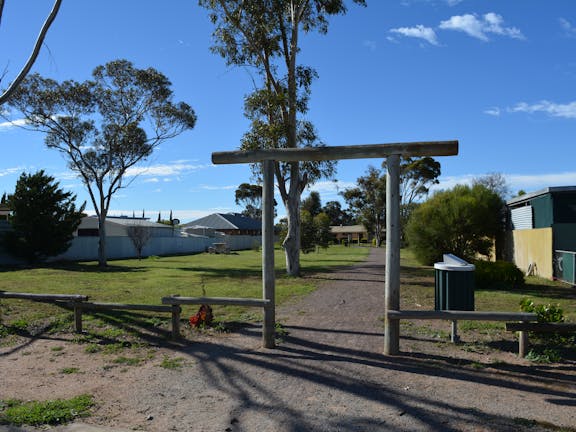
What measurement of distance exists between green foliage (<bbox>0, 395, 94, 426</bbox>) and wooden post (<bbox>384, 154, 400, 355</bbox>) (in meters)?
3.65

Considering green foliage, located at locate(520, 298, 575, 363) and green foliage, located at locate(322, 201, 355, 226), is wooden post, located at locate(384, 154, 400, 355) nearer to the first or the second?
green foliage, located at locate(520, 298, 575, 363)

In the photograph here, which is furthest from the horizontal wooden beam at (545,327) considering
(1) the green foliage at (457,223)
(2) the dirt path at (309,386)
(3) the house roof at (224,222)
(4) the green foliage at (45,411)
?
(3) the house roof at (224,222)

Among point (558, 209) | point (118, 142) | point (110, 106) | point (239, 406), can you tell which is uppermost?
point (110, 106)

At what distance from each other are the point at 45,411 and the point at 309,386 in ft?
8.41

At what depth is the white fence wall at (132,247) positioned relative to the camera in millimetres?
31203

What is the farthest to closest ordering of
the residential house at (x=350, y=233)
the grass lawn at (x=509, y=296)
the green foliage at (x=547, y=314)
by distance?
the residential house at (x=350, y=233)
the grass lawn at (x=509, y=296)
the green foliage at (x=547, y=314)

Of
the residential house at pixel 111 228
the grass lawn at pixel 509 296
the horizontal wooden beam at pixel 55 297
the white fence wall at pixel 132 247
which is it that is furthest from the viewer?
the residential house at pixel 111 228

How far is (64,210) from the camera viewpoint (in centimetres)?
2681

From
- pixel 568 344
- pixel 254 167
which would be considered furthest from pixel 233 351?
pixel 254 167

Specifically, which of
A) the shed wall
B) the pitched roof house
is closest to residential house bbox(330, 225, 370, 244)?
the pitched roof house

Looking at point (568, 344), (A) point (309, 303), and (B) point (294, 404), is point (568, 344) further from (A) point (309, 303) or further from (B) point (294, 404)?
(A) point (309, 303)

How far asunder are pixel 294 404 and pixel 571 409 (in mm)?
2541

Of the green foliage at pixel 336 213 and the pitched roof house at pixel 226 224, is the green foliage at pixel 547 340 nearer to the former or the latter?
the pitched roof house at pixel 226 224

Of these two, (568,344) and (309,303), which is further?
(309,303)
